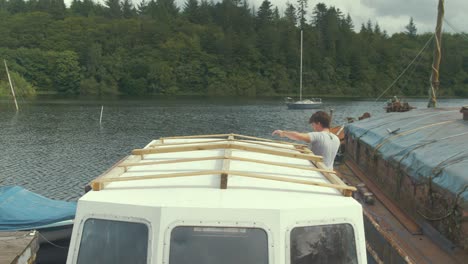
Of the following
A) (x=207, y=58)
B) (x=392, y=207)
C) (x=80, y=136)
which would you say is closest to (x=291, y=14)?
(x=207, y=58)

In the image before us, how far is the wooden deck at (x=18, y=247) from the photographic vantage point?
24.2 feet

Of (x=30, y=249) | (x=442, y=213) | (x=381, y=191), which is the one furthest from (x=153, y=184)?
(x=381, y=191)

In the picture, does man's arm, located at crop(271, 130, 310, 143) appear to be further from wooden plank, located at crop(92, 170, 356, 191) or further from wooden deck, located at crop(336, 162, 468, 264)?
wooden deck, located at crop(336, 162, 468, 264)

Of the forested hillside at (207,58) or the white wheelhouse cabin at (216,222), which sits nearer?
the white wheelhouse cabin at (216,222)

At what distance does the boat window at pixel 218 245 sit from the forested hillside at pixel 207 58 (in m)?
139

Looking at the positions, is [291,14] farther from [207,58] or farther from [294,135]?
[294,135]

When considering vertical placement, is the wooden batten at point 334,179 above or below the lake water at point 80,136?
above

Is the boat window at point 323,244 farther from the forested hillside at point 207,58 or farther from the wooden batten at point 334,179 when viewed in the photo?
the forested hillside at point 207,58

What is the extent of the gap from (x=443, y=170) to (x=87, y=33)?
170514 mm

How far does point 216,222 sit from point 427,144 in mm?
7506

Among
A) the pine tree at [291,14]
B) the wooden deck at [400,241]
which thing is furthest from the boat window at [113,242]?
the pine tree at [291,14]

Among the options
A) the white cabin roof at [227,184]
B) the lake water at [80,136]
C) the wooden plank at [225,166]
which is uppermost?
the wooden plank at [225,166]

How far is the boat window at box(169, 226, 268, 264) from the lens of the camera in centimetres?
411

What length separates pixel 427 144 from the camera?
398 inches
